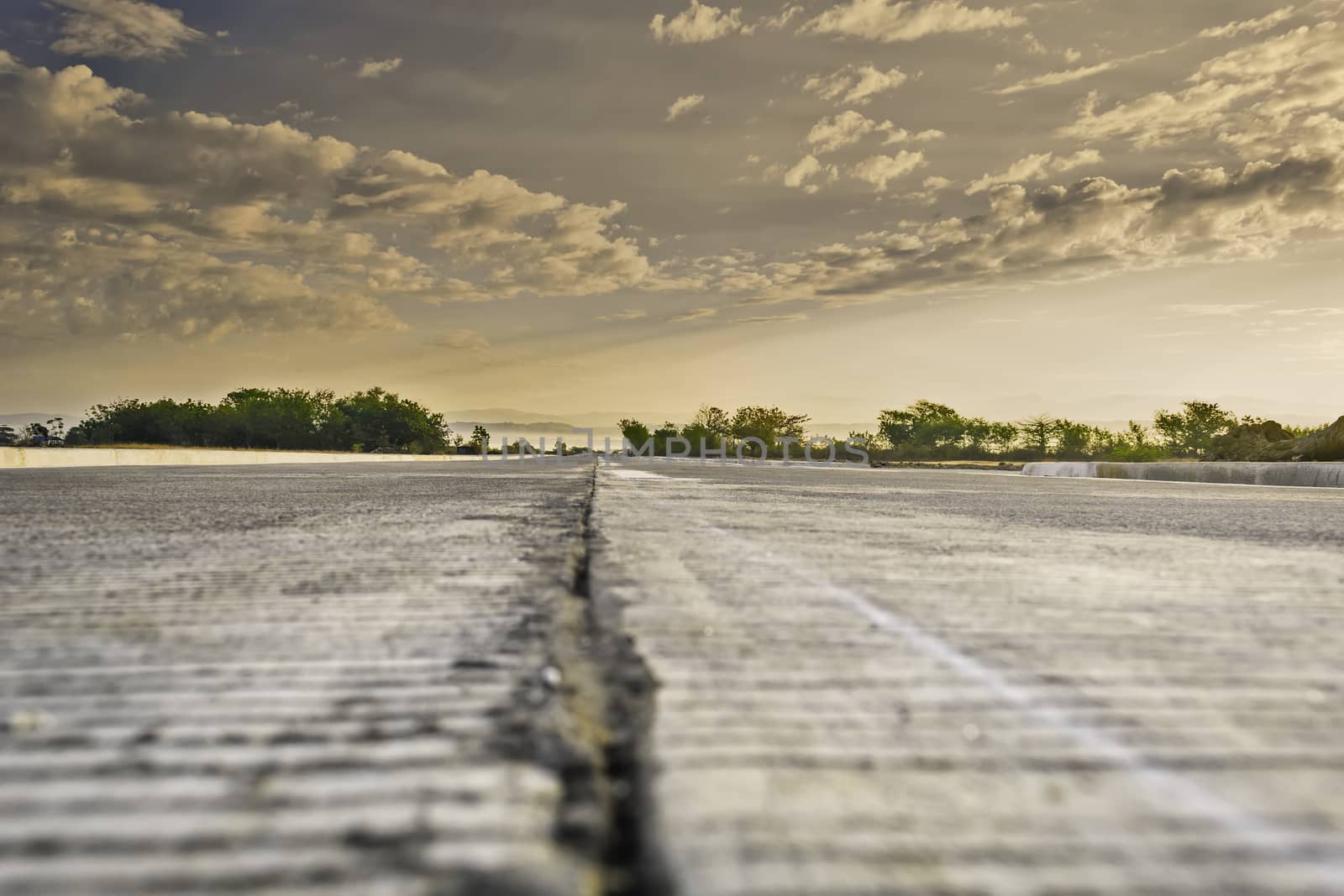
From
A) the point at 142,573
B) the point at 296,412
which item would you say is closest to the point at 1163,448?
the point at 142,573

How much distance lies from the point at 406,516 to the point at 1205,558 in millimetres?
3713

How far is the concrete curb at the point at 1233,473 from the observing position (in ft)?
52.4

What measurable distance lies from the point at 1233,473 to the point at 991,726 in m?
20.7

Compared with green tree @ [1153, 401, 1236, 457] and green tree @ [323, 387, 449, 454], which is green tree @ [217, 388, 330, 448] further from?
green tree @ [1153, 401, 1236, 457]

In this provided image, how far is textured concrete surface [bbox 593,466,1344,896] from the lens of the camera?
89cm

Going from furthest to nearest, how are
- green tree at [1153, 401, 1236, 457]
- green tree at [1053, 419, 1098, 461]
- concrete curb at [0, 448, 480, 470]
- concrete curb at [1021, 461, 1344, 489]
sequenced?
green tree at [1053, 419, 1098, 461]
green tree at [1153, 401, 1236, 457]
concrete curb at [0, 448, 480, 470]
concrete curb at [1021, 461, 1344, 489]

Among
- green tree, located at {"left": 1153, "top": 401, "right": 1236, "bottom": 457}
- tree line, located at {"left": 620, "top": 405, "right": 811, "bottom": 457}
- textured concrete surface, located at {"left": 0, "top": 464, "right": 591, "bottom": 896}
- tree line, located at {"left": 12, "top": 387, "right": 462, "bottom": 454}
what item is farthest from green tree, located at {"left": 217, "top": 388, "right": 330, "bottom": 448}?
textured concrete surface, located at {"left": 0, "top": 464, "right": 591, "bottom": 896}

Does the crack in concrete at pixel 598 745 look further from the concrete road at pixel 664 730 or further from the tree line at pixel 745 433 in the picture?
the tree line at pixel 745 433

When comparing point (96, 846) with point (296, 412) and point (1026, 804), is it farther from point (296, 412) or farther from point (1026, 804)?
point (296, 412)

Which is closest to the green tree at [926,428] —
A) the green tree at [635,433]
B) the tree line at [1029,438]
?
the tree line at [1029,438]

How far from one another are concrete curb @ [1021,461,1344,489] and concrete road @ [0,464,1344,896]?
15829 mm

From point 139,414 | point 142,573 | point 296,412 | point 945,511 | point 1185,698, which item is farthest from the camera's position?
point 296,412

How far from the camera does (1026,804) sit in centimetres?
101

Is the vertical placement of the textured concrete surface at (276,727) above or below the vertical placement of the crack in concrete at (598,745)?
below
